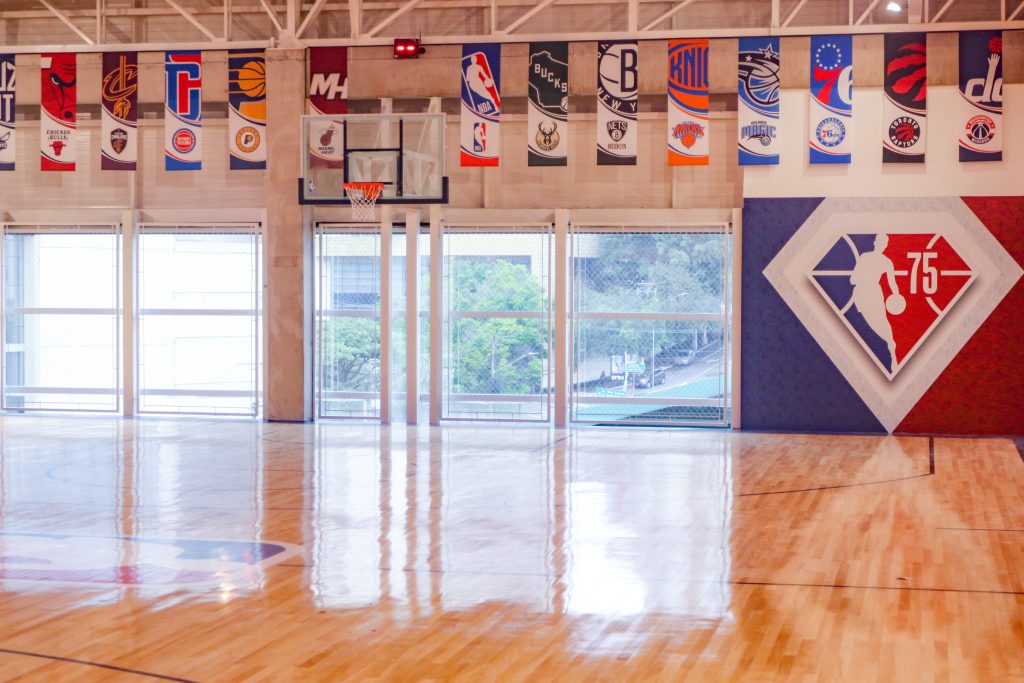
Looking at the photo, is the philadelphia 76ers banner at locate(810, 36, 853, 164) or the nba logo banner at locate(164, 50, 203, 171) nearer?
the philadelphia 76ers banner at locate(810, 36, 853, 164)

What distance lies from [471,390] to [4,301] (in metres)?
7.45

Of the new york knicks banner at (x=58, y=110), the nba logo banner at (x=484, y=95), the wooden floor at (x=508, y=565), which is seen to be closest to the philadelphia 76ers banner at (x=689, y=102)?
the nba logo banner at (x=484, y=95)

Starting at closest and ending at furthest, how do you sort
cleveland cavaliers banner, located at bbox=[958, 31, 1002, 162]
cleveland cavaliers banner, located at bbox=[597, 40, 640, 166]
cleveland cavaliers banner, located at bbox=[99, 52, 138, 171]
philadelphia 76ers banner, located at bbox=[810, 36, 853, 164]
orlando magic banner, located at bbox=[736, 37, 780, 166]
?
1. cleveland cavaliers banner, located at bbox=[958, 31, 1002, 162]
2. philadelphia 76ers banner, located at bbox=[810, 36, 853, 164]
3. orlando magic banner, located at bbox=[736, 37, 780, 166]
4. cleveland cavaliers banner, located at bbox=[597, 40, 640, 166]
5. cleveland cavaliers banner, located at bbox=[99, 52, 138, 171]

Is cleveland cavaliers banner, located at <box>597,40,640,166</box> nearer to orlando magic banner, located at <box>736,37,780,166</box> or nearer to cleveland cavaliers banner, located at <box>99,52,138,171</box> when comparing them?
orlando magic banner, located at <box>736,37,780,166</box>

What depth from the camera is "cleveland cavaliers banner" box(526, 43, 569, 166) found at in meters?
16.8

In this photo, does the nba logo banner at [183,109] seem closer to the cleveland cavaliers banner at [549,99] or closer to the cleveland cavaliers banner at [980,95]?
the cleveland cavaliers banner at [549,99]

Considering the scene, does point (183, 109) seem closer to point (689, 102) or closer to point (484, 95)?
point (484, 95)

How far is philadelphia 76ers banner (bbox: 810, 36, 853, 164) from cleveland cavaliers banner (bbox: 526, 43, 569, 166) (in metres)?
3.45

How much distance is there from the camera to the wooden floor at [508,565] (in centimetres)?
568

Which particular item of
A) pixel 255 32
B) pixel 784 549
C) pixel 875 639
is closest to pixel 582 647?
pixel 875 639

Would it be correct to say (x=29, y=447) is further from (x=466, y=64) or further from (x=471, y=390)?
(x=466, y=64)

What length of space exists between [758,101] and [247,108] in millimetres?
7421

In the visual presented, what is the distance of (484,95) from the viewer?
16984mm

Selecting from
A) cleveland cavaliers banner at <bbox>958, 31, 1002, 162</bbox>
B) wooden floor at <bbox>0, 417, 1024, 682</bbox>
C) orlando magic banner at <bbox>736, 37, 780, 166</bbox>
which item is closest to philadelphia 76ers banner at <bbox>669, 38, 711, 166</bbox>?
orlando magic banner at <bbox>736, 37, 780, 166</bbox>
